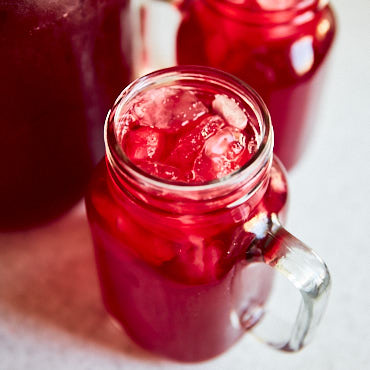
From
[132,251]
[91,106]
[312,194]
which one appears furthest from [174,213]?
[312,194]

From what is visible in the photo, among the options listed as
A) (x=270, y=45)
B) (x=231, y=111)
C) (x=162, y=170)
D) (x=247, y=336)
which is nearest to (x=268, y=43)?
(x=270, y=45)

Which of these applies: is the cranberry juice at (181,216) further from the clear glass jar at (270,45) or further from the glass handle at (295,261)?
the clear glass jar at (270,45)

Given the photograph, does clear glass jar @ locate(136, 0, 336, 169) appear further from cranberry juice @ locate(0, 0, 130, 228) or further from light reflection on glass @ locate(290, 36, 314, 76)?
cranberry juice @ locate(0, 0, 130, 228)

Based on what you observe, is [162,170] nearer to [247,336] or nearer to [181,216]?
[181,216]

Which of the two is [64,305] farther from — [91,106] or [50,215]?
[91,106]

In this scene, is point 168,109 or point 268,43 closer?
point 168,109

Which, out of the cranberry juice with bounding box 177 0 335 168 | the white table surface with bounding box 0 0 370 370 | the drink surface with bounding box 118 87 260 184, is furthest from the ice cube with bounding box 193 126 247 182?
the white table surface with bounding box 0 0 370 370
